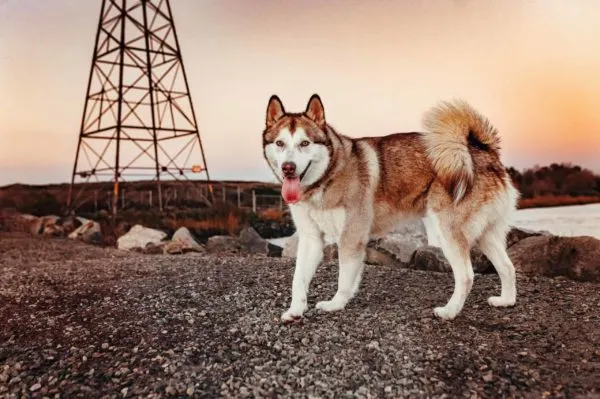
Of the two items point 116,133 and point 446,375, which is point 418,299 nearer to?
point 446,375

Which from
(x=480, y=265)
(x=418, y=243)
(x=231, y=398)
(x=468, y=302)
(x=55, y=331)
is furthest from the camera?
(x=418, y=243)

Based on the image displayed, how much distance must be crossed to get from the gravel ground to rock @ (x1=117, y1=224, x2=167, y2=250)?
10.4ft

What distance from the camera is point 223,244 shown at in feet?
26.9

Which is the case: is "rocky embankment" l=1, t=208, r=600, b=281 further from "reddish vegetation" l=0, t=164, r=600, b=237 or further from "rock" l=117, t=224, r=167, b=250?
"reddish vegetation" l=0, t=164, r=600, b=237

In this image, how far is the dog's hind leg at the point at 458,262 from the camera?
149 inches

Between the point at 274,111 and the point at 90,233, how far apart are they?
6.32 m

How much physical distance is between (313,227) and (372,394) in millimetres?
1429

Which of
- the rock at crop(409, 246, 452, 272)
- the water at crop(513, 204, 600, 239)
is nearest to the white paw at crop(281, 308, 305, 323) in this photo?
the rock at crop(409, 246, 452, 272)

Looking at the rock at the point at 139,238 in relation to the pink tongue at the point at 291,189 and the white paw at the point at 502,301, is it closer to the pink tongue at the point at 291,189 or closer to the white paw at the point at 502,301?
the pink tongue at the point at 291,189

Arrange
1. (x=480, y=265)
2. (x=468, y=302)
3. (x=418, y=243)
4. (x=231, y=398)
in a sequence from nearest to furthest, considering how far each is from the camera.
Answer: (x=231, y=398) → (x=468, y=302) → (x=480, y=265) → (x=418, y=243)

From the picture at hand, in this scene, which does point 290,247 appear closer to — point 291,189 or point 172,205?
point 172,205

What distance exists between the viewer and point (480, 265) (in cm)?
572

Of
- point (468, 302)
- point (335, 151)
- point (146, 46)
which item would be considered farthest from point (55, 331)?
point (146, 46)

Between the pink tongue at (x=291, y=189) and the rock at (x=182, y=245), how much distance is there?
4.68 m
